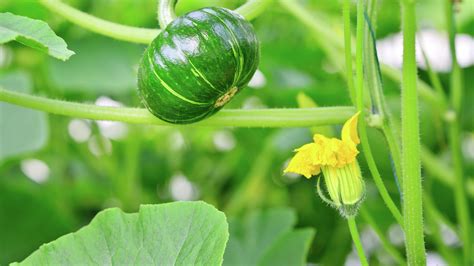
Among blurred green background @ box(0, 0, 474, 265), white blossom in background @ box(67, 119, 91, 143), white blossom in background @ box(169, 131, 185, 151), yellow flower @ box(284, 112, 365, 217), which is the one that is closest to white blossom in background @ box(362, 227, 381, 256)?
blurred green background @ box(0, 0, 474, 265)

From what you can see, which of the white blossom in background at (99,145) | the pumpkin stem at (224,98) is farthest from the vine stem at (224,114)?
the white blossom in background at (99,145)

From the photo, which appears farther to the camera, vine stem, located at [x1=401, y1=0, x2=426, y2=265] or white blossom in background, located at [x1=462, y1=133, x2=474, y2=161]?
white blossom in background, located at [x1=462, y1=133, x2=474, y2=161]

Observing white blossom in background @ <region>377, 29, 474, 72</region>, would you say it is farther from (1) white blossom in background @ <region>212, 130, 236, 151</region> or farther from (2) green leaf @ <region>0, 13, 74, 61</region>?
(2) green leaf @ <region>0, 13, 74, 61</region>

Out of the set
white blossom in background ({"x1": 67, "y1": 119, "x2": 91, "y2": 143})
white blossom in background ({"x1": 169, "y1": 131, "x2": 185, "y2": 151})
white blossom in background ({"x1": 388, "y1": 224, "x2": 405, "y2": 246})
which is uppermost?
white blossom in background ({"x1": 67, "y1": 119, "x2": 91, "y2": 143})

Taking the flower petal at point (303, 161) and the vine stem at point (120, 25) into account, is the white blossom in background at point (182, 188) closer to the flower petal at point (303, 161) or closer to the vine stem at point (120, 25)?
the vine stem at point (120, 25)

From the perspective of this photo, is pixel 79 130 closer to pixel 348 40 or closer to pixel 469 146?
pixel 469 146

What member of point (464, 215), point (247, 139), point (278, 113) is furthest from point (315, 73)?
point (278, 113)
